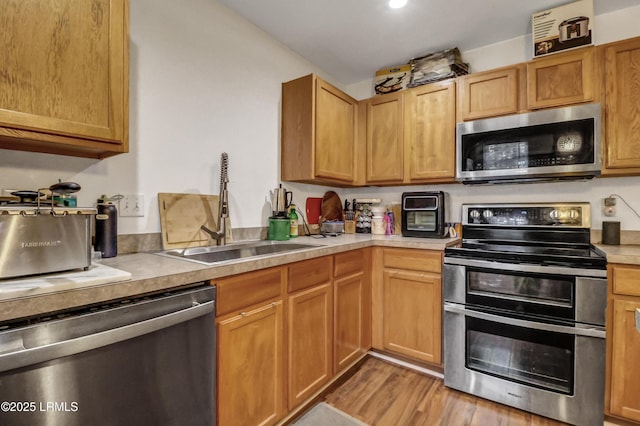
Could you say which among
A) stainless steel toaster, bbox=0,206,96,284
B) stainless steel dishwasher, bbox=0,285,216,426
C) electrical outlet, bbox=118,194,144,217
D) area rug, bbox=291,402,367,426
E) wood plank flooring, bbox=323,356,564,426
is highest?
electrical outlet, bbox=118,194,144,217

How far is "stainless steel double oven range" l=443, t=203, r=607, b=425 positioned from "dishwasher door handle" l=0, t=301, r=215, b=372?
1660 millimetres

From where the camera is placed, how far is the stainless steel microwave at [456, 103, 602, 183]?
186 centimetres

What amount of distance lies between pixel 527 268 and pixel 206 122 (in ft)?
7.02

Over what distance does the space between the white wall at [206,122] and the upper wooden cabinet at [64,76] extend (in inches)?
9.1

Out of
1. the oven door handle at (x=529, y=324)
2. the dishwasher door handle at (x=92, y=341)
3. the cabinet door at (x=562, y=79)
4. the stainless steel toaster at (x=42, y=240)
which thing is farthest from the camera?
the cabinet door at (x=562, y=79)

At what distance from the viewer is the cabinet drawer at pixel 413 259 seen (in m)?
2.09

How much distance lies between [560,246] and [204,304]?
2314 millimetres

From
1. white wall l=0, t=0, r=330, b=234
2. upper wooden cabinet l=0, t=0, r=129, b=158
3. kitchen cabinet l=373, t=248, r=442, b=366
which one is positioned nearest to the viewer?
upper wooden cabinet l=0, t=0, r=129, b=158

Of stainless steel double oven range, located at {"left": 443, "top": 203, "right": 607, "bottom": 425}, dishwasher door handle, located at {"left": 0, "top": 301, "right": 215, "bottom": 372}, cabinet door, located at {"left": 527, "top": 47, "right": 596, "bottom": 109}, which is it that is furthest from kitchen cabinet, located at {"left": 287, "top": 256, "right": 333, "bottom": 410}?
cabinet door, located at {"left": 527, "top": 47, "right": 596, "bottom": 109}

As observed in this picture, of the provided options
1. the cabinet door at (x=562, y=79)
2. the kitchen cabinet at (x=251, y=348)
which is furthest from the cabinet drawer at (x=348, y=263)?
the cabinet door at (x=562, y=79)

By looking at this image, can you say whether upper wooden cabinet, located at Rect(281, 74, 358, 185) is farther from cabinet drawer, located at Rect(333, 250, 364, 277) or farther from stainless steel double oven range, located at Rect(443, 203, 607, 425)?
stainless steel double oven range, located at Rect(443, 203, 607, 425)

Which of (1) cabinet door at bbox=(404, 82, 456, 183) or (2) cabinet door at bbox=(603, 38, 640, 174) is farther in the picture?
(1) cabinet door at bbox=(404, 82, 456, 183)

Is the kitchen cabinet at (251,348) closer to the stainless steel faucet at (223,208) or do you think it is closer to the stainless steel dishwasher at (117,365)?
the stainless steel dishwasher at (117,365)

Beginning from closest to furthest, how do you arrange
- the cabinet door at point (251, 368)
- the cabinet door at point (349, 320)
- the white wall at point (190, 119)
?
1. the cabinet door at point (251, 368)
2. the white wall at point (190, 119)
3. the cabinet door at point (349, 320)
